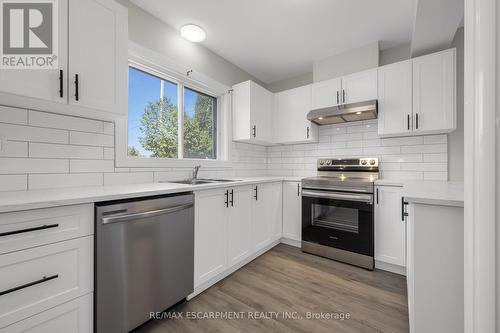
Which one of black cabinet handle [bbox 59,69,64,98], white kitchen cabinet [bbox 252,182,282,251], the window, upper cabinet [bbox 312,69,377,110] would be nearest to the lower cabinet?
white kitchen cabinet [bbox 252,182,282,251]

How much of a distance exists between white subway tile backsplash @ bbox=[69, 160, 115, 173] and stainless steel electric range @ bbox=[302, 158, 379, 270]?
85.6 inches

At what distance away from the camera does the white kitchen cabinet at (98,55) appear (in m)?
1.38

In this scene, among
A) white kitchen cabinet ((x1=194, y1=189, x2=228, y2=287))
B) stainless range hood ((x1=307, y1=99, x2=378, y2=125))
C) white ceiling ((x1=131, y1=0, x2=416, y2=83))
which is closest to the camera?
white kitchen cabinet ((x1=194, y1=189, x2=228, y2=287))

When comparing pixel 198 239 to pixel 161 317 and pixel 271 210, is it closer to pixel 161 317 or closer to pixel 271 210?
pixel 161 317

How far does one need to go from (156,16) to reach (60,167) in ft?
5.71

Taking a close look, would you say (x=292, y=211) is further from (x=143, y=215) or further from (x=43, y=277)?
(x=43, y=277)

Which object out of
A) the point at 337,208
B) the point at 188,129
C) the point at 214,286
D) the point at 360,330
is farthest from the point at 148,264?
the point at 337,208

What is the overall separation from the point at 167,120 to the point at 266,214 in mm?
1694

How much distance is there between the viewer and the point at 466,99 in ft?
1.75

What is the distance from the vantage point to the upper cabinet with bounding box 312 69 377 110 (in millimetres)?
2606

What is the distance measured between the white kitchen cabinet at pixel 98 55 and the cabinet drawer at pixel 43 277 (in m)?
0.91

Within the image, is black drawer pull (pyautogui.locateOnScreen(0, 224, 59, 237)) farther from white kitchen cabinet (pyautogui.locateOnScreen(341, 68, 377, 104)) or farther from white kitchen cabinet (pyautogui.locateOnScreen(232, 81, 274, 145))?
white kitchen cabinet (pyautogui.locateOnScreen(341, 68, 377, 104))

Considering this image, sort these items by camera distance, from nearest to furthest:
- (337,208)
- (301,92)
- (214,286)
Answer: (214,286) < (337,208) < (301,92)

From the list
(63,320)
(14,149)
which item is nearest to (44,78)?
(14,149)
